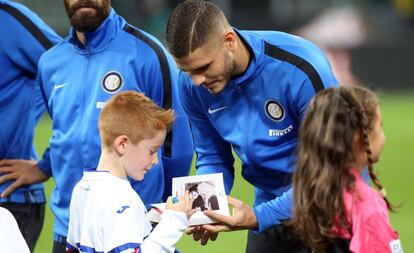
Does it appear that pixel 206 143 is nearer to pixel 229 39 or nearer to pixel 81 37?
pixel 229 39

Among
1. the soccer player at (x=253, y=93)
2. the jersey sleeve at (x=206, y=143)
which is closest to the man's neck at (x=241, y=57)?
the soccer player at (x=253, y=93)

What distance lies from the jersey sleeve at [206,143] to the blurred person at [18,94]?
1.48 m

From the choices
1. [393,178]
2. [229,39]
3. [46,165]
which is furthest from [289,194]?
[393,178]

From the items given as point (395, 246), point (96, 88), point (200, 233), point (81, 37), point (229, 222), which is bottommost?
point (200, 233)

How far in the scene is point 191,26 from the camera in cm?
627

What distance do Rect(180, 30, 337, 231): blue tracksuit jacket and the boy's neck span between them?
2.81ft

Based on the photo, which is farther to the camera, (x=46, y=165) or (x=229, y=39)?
(x=46, y=165)

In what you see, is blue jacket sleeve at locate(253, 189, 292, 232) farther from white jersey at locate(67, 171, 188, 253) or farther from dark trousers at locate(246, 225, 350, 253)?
white jersey at locate(67, 171, 188, 253)

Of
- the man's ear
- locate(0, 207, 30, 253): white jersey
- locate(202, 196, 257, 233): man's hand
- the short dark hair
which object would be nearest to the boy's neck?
locate(202, 196, 257, 233): man's hand

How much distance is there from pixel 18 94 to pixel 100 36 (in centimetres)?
105

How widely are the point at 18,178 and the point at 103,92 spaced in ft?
3.86

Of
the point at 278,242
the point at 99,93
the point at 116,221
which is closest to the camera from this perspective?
the point at 116,221

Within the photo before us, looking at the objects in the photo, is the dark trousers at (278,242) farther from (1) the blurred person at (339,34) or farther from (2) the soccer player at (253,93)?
(1) the blurred person at (339,34)

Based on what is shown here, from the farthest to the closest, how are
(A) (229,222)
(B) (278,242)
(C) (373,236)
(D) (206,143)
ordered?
(D) (206,143) → (B) (278,242) → (A) (229,222) → (C) (373,236)
